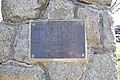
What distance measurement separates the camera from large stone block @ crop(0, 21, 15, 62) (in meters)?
3.12

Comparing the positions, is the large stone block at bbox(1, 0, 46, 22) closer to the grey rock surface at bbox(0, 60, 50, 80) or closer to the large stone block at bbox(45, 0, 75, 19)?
the large stone block at bbox(45, 0, 75, 19)

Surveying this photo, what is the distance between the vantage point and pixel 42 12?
3143 millimetres

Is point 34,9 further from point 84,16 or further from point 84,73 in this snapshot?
point 84,73

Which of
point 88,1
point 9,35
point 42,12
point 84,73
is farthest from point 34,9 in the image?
point 84,73

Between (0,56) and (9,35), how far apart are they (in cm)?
24

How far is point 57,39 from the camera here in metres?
3.05

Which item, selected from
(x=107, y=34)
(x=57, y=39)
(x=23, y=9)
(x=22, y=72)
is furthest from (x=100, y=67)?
(x=23, y=9)

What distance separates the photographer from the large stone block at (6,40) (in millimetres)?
3125

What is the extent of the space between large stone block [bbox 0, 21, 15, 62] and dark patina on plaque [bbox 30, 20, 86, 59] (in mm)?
222

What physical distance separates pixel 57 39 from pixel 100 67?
53cm

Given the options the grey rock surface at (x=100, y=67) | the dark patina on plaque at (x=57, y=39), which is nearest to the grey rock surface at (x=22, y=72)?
the dark patina on plaque at (x=57, y=39)

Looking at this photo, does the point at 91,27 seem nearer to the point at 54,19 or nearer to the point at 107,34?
the point at 107,34

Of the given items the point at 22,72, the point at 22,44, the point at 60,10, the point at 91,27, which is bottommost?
the point at 22,72

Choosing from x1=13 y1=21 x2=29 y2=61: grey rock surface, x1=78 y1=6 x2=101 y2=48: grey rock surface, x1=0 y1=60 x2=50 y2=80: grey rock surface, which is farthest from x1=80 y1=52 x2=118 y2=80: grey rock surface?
x1=13 y1=21 x2=29 y2=61: grey rock surface
